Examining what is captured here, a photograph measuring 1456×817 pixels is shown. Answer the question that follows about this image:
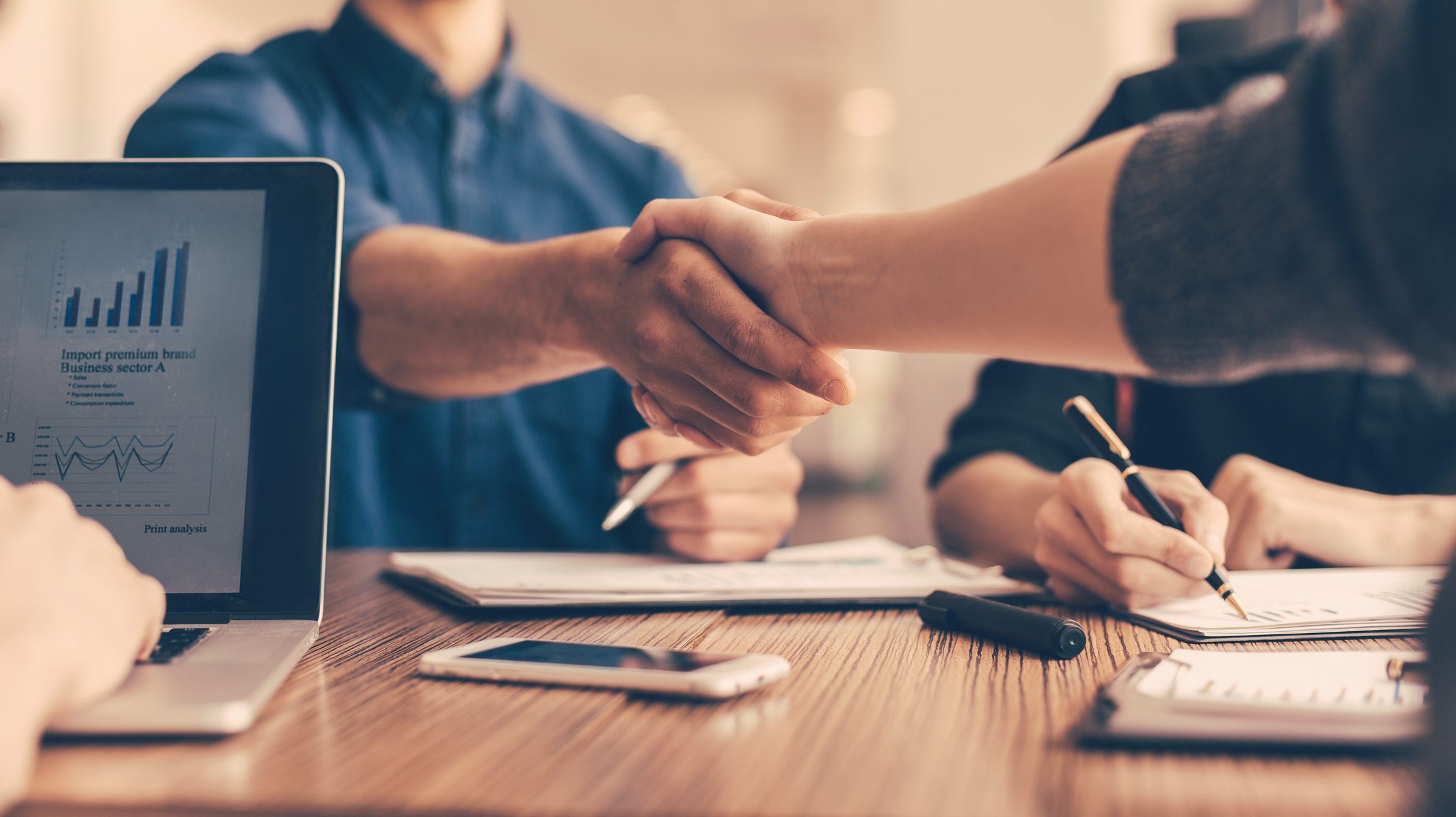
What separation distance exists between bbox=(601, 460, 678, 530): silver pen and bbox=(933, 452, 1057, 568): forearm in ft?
1.09

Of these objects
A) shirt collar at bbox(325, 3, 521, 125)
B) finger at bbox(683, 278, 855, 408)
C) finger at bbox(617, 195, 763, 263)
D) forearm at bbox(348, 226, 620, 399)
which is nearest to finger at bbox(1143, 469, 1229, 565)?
finger at bbox(683, 278, 855, 408)

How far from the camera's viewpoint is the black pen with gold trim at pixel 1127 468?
65 cm

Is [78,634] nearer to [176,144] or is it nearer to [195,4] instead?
[176,144]

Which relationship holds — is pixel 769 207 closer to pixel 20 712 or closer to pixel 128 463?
pixel 128 463

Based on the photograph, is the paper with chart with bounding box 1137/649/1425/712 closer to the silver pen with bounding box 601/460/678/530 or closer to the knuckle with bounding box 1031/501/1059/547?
the knuckle with bounding box 1031/501/1059/547

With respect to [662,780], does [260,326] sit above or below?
above

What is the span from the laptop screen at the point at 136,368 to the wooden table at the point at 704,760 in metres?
0.13

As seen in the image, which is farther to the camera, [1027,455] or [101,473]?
[1027,455]

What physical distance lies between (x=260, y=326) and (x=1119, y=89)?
1034 millimetres

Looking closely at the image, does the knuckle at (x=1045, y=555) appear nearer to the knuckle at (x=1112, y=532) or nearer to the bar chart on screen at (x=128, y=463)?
the knuckle at (x=1112, y=532)

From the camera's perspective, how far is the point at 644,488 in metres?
0.90

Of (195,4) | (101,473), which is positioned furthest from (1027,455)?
(195,4)

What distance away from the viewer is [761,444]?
0.81 m

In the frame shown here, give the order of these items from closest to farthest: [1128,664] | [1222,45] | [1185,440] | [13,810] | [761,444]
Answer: [13,810] → [1128,664] → [761,444] → [1185,440] → [1222,45]
